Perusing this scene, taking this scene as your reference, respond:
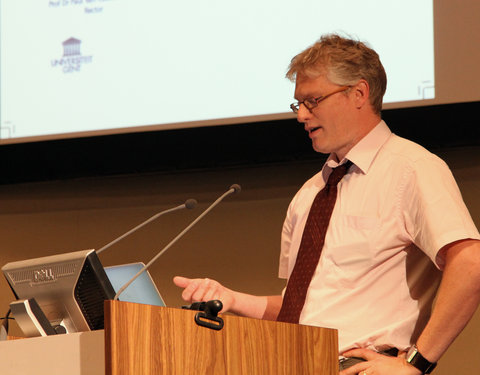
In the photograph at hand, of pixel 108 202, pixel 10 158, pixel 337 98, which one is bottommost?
pixel 108 202

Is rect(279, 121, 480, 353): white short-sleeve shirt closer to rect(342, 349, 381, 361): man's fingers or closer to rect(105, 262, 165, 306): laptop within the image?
rect(342, 349, 381, 361): man's fingers

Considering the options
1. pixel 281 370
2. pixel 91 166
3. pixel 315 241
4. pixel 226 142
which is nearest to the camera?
pixel 281 370

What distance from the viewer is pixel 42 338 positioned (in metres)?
1.82

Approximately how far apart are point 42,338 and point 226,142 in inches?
76.0

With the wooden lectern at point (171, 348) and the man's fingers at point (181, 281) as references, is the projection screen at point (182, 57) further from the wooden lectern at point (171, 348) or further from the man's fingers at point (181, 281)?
the wooden lectern at point (171, 348)

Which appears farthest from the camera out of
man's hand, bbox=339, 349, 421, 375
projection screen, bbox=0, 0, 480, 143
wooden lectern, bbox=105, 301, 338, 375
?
projection screen, bbox=0, 0, 480, 143

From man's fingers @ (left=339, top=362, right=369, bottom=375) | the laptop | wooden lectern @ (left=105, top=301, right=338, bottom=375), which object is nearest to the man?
man's fingers @ (left=339, top=362, right=369, bottom=375)

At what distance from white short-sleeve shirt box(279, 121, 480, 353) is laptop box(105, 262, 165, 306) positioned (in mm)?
473

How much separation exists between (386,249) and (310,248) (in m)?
0.24

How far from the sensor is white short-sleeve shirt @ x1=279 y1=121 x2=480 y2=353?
215 centimetres

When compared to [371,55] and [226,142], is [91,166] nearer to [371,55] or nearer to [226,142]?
[226,142]

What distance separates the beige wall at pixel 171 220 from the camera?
148 inches

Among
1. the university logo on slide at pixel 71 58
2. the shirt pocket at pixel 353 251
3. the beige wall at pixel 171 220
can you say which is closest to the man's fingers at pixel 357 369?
the shirt pocket at pixel 353 251

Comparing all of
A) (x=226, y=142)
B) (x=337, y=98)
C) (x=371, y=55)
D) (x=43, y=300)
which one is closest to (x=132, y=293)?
(x=43, y=300)
